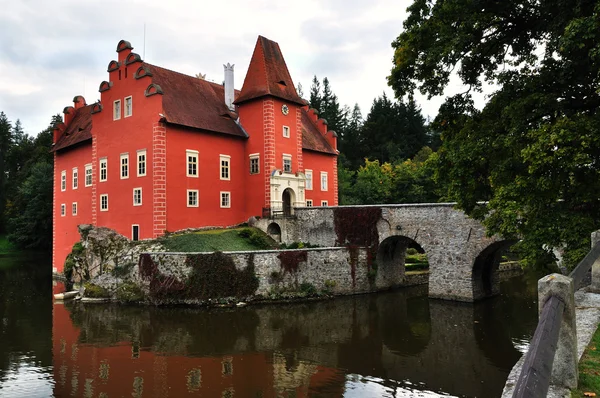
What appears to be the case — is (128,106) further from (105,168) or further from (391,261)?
(391,261)

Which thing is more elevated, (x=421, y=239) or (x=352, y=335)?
(x=421, y=239)

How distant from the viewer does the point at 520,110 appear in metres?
9.87

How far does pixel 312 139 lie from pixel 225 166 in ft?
28.6

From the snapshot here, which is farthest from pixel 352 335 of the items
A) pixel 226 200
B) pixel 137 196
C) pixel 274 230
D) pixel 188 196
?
pixel 137 196

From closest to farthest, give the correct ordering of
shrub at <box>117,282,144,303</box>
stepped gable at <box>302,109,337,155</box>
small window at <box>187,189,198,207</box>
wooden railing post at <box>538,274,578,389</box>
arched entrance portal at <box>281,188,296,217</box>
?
wooden railing post at <box>538,274,578,389</box> → shrub at <box>117,282,144,303</box> → small window at <box>187,189,198,207</box> → arched entrance portal at <box>281,188,296,217</box> → stepped gable at <box>302,109,337,155</box>

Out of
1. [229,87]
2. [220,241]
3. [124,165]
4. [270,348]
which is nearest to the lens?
[270,348]

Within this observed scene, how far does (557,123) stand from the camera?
872cm

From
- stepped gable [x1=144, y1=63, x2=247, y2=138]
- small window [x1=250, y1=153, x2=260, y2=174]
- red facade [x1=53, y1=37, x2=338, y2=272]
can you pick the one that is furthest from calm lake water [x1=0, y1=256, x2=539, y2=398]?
stepped gable [x1=144, y1=63, x2=247, y2=138]

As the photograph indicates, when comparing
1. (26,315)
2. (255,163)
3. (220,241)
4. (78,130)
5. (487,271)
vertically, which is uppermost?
(78,130)

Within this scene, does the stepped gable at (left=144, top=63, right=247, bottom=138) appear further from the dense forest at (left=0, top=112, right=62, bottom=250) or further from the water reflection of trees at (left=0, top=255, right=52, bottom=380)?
the dense forest at (left=0, top=112, right=62, bottom=250)

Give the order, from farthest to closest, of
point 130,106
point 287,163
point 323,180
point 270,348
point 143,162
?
1. point 323,180
2. point 287,163
3. point 130,106
4. point 143,162
5. point 270,348

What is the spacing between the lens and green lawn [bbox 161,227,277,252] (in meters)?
23.9

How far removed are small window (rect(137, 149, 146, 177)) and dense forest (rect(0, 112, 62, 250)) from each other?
25712 millimetres

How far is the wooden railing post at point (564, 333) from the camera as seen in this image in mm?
4405
